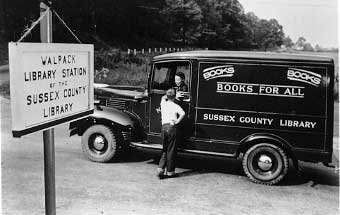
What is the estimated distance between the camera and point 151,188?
20.0 ft

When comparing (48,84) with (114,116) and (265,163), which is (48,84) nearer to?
(265,163)

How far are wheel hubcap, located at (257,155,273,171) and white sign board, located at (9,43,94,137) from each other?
14.1 ft

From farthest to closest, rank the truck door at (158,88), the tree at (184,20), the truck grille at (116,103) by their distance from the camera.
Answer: the tree at (184,20), the truck grille at (116,103), the truck door at (158,88)

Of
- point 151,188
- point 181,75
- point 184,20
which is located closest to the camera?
point 151,188

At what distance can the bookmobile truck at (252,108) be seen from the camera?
20.9 feet

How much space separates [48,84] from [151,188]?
4.01m

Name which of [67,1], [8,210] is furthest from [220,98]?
[67,1]

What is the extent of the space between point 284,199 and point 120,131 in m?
3.13

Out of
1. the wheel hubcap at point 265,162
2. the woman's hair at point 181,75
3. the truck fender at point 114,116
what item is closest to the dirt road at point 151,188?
the wheel hubcap at point 265,162

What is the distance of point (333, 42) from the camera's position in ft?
21.5

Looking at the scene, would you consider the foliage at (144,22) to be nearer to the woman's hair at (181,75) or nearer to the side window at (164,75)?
the side window at (164,75)

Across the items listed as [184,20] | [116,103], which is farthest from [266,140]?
[184,20]

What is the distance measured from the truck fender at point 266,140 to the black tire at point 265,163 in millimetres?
74

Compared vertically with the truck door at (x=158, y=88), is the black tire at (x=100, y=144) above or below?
below
